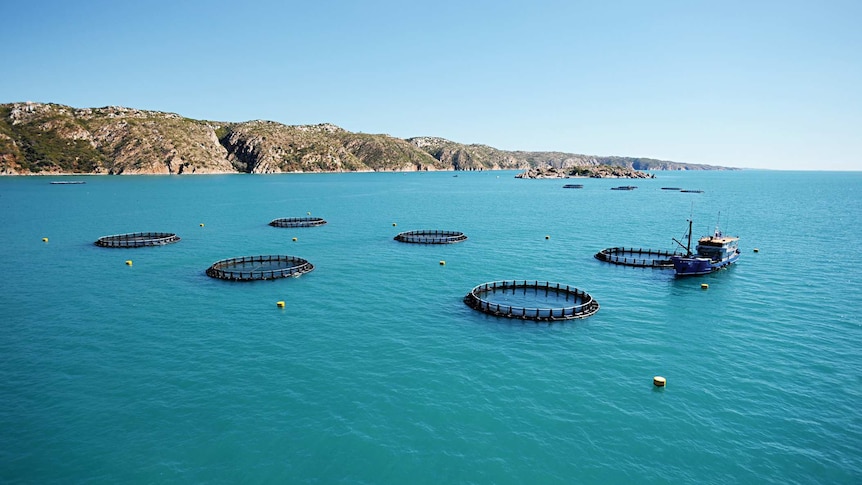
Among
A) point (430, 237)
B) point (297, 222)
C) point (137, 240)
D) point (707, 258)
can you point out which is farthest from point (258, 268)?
point (707, 258)

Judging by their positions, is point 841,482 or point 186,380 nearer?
point 841,482

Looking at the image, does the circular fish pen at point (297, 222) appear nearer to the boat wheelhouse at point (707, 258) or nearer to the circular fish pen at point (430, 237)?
the circular fish pen at point (430, 237)

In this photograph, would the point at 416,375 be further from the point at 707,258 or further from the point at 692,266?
the point at 707,258

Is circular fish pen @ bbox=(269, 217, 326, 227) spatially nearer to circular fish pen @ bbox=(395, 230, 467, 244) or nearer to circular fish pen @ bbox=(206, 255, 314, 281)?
circular fish pen @ bbox=(395, 230, 467, 244)

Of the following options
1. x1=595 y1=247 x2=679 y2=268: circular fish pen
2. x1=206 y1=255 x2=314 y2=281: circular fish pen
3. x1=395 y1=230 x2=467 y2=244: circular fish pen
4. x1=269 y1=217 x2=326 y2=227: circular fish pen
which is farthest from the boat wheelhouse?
x1=269 y1=217 x2=326 y2=227: circular fish pen

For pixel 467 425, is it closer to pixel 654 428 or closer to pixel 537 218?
pixel 654 428

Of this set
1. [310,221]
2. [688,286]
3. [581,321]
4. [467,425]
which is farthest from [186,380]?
[310,221]

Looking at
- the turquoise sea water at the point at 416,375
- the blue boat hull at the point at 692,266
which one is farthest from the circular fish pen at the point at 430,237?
the blue boat hull at the point at 692,266
